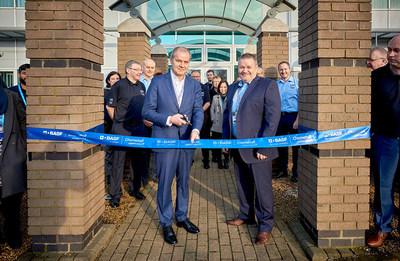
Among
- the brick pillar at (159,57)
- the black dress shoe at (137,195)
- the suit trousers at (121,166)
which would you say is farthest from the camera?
the brick pillar at (159,57)

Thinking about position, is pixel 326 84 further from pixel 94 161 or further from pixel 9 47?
pixel 9 47

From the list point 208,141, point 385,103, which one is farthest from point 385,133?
point 208,141

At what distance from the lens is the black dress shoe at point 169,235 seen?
329 centimetres

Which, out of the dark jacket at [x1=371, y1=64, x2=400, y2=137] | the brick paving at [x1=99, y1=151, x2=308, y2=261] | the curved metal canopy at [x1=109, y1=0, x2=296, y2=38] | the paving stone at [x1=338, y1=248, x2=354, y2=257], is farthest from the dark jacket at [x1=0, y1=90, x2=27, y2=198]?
the curved metal canopy at [x1=109, y1=0, x2=296, y2=38]

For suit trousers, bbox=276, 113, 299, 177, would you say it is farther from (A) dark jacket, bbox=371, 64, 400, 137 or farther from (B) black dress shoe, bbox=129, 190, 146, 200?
(B) black dress shoe, bbox=129, 190, 146, 200

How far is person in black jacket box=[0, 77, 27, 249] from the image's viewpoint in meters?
3.04

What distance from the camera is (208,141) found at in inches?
135

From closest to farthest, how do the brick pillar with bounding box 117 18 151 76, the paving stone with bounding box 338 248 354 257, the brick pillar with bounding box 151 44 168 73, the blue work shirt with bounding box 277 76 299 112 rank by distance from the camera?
the paving stone with bounding box 338 248 354 257
the blue work shirt with bounding box 277 76 299 112
the brick pillar with bounding box 117 18 151 76
the brick pillar with bounding box 151 44 168 73

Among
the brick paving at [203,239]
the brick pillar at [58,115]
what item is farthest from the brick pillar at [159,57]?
the brick pillar at [58,115]

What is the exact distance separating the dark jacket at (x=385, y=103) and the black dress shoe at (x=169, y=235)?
8.37 feet

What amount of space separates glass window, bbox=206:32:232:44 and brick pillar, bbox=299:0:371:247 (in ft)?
39.3

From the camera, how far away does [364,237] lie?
3.19 m

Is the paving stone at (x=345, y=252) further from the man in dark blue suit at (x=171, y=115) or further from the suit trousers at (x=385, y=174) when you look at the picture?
the man in dark blue suit at (x=171, y=115)

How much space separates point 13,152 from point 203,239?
2.26m
